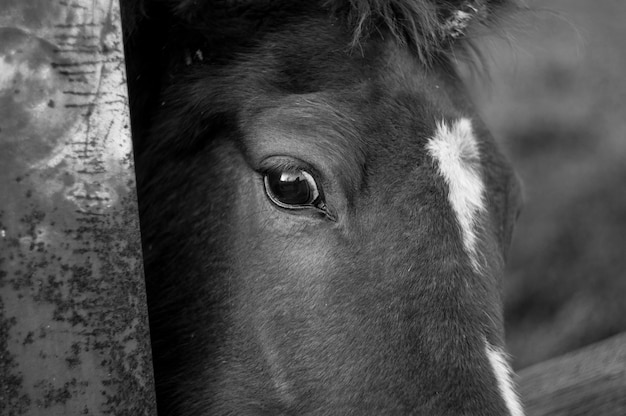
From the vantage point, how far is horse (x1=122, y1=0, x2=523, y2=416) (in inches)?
66.6

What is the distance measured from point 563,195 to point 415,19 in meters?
4.41

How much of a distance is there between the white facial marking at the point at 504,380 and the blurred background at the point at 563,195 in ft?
9.67

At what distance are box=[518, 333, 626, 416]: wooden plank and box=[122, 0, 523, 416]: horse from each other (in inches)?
22.4

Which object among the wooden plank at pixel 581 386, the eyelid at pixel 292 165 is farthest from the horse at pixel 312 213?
the wooden plank at pixel 581 386

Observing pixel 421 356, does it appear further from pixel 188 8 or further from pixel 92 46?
pixel 188 8

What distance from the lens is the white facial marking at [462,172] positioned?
187cm

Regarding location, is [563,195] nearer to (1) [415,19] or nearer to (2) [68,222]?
(1) [415,19]

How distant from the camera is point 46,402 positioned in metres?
1.27

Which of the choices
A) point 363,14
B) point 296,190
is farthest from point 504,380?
point 363,14

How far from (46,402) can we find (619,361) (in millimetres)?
1842

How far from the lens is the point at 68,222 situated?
132cm

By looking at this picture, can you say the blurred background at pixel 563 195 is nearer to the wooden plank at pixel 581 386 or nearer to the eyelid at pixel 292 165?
the wooden plank at pixel 581 386

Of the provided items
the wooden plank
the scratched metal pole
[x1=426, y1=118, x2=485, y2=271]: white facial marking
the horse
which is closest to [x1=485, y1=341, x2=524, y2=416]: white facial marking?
the horse

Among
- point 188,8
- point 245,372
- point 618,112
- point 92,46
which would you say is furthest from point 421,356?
point 618,112
